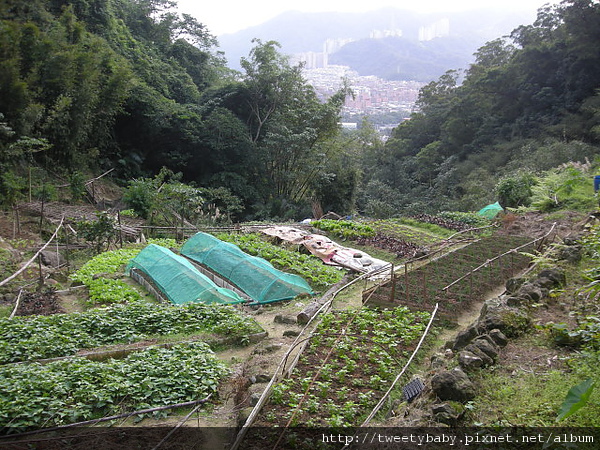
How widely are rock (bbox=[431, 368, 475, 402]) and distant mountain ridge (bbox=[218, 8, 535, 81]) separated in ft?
254

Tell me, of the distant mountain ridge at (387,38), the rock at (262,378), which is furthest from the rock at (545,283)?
the distant mountain ridge at (387,38)

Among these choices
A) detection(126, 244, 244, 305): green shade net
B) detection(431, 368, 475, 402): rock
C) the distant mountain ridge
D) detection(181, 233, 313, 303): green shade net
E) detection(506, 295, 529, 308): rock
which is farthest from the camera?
the distant mountain ridge

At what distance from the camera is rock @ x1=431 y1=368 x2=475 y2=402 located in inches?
178

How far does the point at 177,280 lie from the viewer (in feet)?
33.3

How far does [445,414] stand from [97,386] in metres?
4.02

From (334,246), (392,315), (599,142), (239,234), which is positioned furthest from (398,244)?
(599,142)

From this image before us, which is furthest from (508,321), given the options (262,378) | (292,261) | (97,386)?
(292,261)

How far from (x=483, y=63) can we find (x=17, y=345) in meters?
40.1

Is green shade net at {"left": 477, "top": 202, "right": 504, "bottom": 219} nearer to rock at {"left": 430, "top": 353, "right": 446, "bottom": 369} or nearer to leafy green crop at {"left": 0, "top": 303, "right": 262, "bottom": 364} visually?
leafy green crop at {"left": 0, "top": 303, "right": 262, "bottom": 364}

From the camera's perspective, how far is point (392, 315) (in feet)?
27.5

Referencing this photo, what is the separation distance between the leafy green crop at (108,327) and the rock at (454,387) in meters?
4.08

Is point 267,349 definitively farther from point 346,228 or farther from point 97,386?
point 346,228

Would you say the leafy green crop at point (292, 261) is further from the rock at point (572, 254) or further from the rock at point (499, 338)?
the rock at point (499, 338)

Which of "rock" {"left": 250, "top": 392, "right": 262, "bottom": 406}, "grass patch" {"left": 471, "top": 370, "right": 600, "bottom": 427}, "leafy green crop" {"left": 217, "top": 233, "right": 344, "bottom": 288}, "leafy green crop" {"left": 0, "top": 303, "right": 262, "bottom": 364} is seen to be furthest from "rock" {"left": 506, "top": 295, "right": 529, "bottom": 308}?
"leafy green crop" {"left": 217, "top": 233, "right": 344, "bottom": 288}
